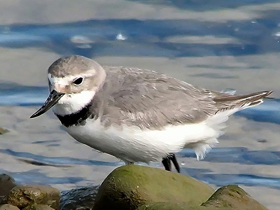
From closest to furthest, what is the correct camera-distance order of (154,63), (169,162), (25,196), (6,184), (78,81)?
1. (25,196)
2. (78,81)
3. (6,184)
4. (169,162)
5. (154,63)

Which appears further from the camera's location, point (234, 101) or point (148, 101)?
point (234, 101)

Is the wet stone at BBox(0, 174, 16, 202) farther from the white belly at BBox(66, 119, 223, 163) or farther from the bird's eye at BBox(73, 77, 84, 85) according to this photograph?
the bird's eye at BBox(73, 77, 84, 85)

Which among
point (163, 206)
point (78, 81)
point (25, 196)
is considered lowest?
point (25, 196)

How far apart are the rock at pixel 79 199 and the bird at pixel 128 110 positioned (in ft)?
1.65

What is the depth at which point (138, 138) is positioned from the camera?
6.59 meters

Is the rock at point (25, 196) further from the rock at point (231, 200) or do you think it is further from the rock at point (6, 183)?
the rock at point (231, 200)

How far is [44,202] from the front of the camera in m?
6.51

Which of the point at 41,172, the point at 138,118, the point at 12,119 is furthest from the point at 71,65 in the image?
the point at 12,119

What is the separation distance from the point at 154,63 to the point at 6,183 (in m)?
3.64

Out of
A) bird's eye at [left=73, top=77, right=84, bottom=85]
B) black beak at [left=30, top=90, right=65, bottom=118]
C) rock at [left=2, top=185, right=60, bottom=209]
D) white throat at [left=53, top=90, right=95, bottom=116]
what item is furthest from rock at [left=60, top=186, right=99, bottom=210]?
bird's eye at [left=73, top=77, right=84, bottom=85]

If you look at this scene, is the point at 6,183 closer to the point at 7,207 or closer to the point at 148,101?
the point at 7,207

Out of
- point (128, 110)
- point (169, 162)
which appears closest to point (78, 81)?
point (128, 110)

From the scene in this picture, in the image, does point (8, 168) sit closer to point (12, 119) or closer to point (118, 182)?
point (12, 119)

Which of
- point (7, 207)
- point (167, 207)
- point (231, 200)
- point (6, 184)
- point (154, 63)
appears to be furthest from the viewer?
point (154, 63)
